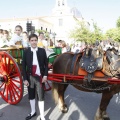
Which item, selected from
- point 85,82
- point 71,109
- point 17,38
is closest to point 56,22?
point 17,38

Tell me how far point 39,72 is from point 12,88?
1416 millimetres

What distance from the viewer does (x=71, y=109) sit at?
5113 mm

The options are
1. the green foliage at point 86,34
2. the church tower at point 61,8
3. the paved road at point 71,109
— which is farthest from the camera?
the church tower at point 61,8

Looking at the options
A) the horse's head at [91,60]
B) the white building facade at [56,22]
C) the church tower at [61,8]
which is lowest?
the horse's head at [91,60]

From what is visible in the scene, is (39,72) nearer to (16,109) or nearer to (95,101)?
(16,109)

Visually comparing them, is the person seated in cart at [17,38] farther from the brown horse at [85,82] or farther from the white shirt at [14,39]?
the brown horse at [85,82]

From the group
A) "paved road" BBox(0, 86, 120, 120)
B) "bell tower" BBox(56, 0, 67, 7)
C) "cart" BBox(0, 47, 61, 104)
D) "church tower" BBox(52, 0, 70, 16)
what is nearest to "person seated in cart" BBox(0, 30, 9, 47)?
"cart" BBox(0, 47, 61, 104)

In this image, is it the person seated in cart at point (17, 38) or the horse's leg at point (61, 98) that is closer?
the horse's leg at point (61, 98)

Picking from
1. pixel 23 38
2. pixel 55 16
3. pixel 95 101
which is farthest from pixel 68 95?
pixel 55 16

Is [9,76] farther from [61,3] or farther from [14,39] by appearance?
[61,3]

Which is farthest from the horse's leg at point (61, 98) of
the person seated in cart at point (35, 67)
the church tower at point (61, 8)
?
the church tower at point (61, 8)

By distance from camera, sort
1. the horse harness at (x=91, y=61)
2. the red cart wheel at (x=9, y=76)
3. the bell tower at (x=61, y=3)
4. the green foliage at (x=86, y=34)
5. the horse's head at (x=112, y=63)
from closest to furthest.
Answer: the horse's head at (x=112, y=63) → the horse harness at (x=91, y=61) → the red cart wheel at (x=9, y=76) → the green foliage at (x=86, y=34) → the bell tower at (x=61, y=3)

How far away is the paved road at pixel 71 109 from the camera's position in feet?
15.2

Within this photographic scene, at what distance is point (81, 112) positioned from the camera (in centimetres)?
487
